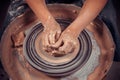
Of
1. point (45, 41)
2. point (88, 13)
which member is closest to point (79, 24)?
point (88, 13)

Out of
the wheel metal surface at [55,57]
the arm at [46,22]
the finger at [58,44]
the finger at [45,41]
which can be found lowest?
the wheel metal surface at [55,57]

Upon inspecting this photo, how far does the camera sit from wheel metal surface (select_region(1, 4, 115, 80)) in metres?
1.19

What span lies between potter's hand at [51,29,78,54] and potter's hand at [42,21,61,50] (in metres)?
0.03

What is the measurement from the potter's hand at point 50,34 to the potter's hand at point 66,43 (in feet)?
0.08

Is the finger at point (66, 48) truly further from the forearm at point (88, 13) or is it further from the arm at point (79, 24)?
the forearm at point (88, 13)

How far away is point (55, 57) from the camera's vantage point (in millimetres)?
1216

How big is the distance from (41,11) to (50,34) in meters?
0.18

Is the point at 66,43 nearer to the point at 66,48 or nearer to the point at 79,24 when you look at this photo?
the point at 66,48

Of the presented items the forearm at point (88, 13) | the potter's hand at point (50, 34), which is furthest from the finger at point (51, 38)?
the forearm at point (88, 13)

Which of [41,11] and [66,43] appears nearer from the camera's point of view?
[66,43]

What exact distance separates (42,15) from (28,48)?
19 centimetres

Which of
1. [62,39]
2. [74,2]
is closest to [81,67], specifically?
[62,39]

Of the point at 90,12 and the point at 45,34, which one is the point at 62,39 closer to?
the point at 45,34

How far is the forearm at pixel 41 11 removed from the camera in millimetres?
1262
